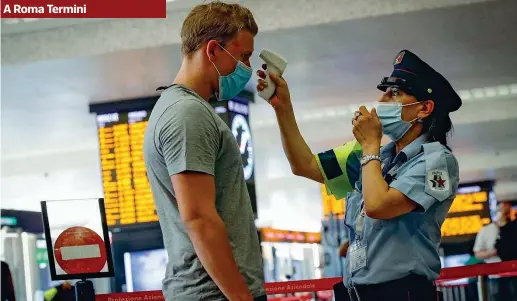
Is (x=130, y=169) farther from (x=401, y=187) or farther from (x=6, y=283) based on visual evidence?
(x=401, y=187)

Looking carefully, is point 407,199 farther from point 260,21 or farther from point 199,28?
point 260,21

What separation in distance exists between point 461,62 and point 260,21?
295 centimetres

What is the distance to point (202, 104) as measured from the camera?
85.7 inches

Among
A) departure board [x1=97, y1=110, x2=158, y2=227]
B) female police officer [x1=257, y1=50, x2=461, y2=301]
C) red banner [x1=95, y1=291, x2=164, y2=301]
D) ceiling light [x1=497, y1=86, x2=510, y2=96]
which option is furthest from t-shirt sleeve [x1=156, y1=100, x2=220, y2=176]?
ceiling light [x1=497, y1=86, x2=510, y2=96]

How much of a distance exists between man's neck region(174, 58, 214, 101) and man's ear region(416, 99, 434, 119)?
0.78m

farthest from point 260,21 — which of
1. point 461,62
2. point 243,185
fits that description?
point 243,185

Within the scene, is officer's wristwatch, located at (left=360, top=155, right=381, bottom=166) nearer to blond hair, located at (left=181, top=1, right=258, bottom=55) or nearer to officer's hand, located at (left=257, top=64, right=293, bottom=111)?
officer's hand, located at (left=257, top=64, right=293, bottom=111)

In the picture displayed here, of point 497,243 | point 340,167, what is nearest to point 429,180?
point 340,167

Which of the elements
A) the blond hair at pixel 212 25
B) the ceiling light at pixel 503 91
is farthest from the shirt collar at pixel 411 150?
the ceiling light at pixel 503 91

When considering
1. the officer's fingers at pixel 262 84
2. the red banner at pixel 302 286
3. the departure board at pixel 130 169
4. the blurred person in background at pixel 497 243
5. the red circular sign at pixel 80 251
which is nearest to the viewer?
the officer's fingers at pixel 262 84

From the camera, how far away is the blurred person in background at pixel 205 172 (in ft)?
6.81

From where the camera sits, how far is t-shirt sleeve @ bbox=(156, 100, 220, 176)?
208 centimetres

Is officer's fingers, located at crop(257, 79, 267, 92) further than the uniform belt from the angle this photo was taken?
Yes

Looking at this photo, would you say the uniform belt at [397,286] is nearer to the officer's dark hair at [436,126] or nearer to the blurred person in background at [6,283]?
the officer's dark hair at [436,126]
